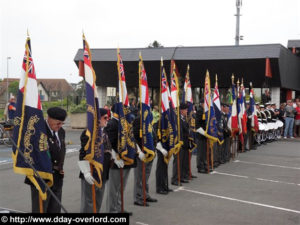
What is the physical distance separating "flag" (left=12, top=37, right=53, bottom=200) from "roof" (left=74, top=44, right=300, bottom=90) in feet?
56.6

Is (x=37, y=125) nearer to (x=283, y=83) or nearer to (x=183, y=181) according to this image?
(x=183, y=181)

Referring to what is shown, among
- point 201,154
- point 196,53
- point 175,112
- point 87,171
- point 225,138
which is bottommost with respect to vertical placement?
point 201,154

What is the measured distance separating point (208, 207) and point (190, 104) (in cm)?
364

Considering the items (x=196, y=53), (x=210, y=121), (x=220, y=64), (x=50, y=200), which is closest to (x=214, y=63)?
(x=220, y=64)

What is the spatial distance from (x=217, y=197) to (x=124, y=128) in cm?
276

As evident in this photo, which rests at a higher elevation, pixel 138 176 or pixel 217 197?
pixel 138 176

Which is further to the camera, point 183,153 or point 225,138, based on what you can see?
point 225,138

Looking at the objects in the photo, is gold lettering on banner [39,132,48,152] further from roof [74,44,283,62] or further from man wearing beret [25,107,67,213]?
roof [74,44,283,62]

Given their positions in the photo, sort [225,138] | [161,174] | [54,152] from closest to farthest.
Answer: [54,152] → [161,174] → [225,138]

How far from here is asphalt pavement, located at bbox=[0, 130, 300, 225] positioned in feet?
21.8

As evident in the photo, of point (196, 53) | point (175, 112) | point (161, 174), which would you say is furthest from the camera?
point (196, 53)

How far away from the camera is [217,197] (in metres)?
8.05

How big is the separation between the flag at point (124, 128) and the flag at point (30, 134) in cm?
176

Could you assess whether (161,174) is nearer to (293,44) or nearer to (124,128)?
(124,128)
